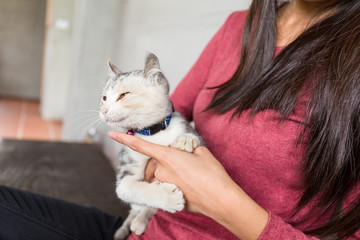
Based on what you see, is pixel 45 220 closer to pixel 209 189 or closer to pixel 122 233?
pixel 122 233

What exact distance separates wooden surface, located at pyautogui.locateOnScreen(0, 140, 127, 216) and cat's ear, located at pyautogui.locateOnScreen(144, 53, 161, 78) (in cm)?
72

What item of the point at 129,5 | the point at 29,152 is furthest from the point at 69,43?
the point at 29,152

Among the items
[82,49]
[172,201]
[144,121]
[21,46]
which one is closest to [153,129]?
[144,121]

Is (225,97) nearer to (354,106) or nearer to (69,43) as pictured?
(354,106)

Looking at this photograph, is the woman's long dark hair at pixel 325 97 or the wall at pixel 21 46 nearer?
the woman's long dark hair at pixel 325 97

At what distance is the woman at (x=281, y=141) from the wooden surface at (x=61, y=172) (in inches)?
24.9

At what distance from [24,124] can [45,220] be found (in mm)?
3209

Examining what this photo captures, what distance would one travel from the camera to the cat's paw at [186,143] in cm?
59

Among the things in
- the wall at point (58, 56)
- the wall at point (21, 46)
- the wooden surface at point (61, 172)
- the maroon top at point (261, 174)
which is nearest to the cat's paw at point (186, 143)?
the maroon top at point (261, 174)

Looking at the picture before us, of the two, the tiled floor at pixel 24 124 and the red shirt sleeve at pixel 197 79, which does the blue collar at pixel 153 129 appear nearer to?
the red shirt sleeve at pixel 197 79

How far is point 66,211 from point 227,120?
0.45 m

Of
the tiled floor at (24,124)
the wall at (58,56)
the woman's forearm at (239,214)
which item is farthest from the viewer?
the wall at (58,56)

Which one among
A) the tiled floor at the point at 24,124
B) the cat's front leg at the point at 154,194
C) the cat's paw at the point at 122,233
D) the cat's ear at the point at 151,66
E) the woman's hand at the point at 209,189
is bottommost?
the tiled floor at the point at 24,124

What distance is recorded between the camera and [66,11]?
3.93 meters
